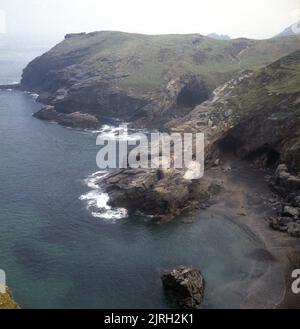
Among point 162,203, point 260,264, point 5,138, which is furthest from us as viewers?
point 5,138

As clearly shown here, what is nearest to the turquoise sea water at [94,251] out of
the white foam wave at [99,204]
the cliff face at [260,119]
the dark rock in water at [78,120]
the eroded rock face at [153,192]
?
the white foam wave at [99,204]

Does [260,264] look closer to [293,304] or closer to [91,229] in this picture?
[293,304]

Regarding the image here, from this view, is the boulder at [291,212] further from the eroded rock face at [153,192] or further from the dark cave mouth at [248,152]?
the dark cave mouth at [248,152]

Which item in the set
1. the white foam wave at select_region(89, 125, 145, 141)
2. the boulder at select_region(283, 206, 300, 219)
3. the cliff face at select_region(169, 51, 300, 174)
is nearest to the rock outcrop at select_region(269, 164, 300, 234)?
the boulder at select_region(283, 206, 300, 219)

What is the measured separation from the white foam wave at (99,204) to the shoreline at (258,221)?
67.8 ft

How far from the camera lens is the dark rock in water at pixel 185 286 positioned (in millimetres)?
75188

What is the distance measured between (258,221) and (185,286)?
105 ft

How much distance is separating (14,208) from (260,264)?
56368mm

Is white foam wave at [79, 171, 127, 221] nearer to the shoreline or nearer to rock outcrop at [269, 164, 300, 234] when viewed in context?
the shoreline

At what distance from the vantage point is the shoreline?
3063 inches

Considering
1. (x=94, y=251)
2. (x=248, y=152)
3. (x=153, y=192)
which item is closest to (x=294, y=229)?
(x=153, y=192)

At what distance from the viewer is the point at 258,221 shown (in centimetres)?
10212

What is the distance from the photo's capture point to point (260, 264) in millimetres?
87000
